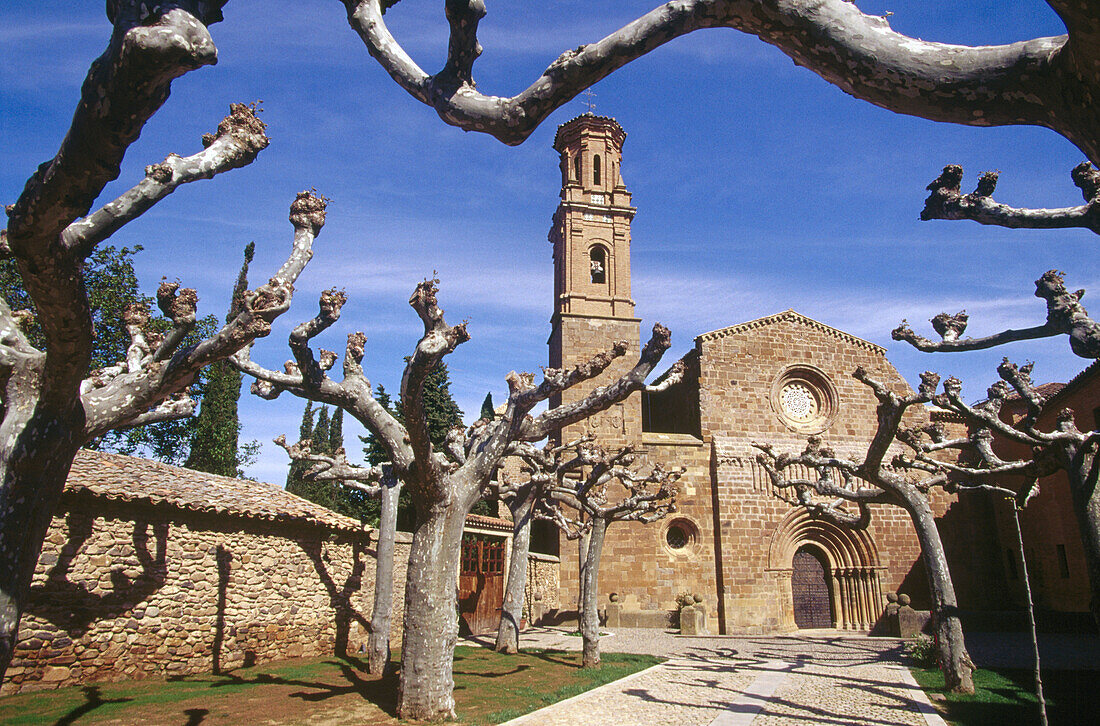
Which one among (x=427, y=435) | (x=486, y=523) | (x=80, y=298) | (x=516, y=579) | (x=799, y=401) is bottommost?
(x=516, y=579)

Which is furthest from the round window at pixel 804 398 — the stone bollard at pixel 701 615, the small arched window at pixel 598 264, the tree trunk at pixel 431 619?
the tree trunk at pixel 431 619

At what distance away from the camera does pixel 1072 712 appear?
29.0 feet

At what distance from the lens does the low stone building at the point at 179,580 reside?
9.26m

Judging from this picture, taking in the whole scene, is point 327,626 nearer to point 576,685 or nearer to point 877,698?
point 576,685

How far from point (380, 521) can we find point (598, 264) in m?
16.2

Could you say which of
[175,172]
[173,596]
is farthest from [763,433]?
[175,172]

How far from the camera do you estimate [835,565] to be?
22219 millimetres

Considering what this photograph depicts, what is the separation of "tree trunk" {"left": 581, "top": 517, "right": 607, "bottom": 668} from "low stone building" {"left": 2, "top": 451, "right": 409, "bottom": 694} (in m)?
5.18

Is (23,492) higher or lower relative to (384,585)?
higher

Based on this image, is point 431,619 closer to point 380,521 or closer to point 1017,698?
point 380,521

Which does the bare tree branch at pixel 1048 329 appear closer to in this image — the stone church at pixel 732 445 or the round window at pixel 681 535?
the stone church at pixel 732 445

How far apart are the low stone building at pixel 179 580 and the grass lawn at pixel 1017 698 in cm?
1116

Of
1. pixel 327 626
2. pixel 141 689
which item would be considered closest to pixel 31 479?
pixel 141 689

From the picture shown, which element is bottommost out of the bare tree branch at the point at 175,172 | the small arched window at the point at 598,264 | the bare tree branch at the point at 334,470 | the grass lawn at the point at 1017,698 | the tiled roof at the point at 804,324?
the grass lawn at the point at 1017,698
